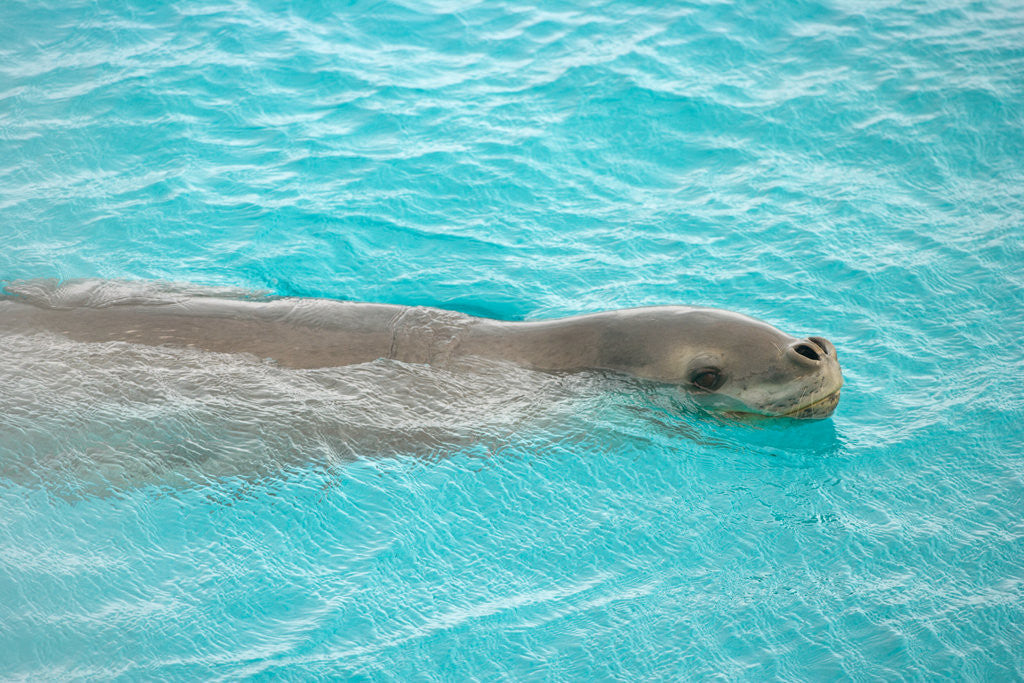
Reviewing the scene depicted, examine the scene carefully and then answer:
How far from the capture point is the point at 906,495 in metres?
5.44

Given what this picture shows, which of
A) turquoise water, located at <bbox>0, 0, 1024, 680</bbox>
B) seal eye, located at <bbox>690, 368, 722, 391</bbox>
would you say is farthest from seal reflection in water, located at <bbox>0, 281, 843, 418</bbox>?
turquoise water, located at <bbox>0, 0, 1024, 680</bbox>

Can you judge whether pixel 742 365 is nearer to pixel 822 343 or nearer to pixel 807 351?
pixel 807 351

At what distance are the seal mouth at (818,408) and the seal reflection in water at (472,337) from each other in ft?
0.04

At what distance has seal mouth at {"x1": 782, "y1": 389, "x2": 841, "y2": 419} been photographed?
517 centimetres

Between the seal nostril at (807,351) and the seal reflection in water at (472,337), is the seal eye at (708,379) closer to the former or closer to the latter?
the seal reflection in water at (472,337)

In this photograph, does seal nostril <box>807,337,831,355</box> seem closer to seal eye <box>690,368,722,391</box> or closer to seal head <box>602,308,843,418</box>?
seal head <box>602,308,843,418</box>

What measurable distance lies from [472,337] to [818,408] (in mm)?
2004

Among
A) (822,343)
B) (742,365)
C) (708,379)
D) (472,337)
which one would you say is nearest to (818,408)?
(822,343)

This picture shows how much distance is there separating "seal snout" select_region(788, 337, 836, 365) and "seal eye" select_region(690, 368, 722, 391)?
41 centimetres

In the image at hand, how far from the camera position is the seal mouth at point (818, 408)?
5.17 meters

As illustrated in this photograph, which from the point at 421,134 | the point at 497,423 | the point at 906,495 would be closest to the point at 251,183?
the point at 421,134

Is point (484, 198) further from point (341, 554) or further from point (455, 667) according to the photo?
point (455, 667)

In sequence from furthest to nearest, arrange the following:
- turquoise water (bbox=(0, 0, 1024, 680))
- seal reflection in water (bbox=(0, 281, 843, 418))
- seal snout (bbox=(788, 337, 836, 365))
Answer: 1. seal reflection in water (bbox=(0, 281, 843, 418))
2. seal snout (bbox=(788, 337, 836, 365))
3. turquoise water (bbox=(0, 0, 1024, 680))

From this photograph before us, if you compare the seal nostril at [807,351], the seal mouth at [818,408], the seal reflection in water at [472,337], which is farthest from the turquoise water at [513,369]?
the seal nostril at [807,351]
